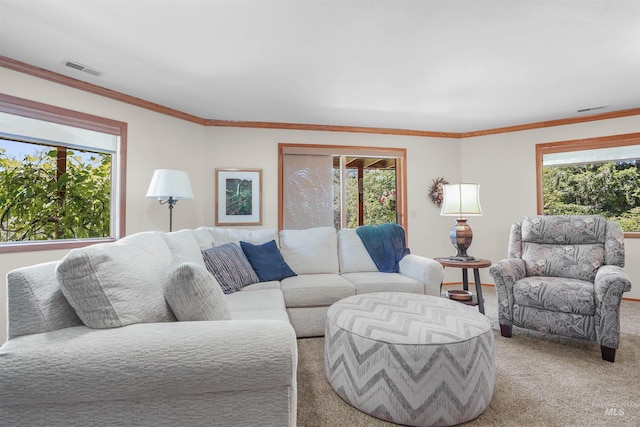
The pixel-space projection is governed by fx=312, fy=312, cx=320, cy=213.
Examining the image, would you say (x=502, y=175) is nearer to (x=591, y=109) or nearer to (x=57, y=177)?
(x=591, y=109)

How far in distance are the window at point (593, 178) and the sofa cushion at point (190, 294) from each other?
4687mm

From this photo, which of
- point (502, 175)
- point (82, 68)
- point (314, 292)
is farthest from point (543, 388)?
point (82, 68)

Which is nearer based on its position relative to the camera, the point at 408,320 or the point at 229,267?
the point at 408,320

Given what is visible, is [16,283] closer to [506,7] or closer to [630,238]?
[506,7]

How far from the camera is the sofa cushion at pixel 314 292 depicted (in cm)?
254

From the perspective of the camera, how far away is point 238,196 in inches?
165

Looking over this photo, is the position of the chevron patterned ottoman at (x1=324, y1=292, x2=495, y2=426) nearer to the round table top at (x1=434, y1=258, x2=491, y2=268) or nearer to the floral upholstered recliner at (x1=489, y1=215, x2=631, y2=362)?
the floral upholstered recliner at (x1=489, y1=215, x2=631, y2=362)

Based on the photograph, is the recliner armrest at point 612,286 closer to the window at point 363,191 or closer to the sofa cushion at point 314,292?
the sofa cushion at point 314,292

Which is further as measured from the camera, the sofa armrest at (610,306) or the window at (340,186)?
the window at (340,186)

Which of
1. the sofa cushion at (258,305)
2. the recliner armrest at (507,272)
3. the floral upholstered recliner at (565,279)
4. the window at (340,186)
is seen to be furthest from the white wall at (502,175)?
the sofa cushion at (258,305)

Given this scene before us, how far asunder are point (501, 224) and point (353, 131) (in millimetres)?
2561

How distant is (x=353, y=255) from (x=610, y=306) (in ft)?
6.56

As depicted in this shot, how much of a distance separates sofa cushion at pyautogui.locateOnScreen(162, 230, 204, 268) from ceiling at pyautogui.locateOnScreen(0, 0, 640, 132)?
1.44 meters


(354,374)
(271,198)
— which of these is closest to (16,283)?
(354,374)
